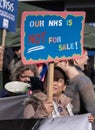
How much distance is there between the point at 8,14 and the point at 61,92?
2.29 metres

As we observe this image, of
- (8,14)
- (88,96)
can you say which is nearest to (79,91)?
(88,96)

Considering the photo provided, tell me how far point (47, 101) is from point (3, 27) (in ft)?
8.46

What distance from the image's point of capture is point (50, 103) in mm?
4004

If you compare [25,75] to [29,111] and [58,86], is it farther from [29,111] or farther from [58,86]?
[29,111]

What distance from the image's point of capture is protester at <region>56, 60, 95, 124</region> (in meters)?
4.90

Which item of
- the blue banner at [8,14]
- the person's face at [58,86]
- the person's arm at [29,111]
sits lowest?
the person's arm at [29,111]

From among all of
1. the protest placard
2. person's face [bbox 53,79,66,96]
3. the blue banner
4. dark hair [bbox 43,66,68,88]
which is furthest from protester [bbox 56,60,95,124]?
the blue banner

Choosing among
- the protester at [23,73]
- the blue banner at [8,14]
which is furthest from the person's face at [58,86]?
the blue banner at [8,14]

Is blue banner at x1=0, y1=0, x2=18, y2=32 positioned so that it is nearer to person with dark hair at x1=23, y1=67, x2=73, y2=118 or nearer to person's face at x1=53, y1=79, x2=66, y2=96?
person with dark hair at x1=23, y1=67, x2=73, y2=118

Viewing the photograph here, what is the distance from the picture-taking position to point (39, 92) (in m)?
4.26

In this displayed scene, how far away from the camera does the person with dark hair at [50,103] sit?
4008mm

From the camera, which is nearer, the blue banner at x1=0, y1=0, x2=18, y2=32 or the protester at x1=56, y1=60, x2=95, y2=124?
the protester at x1=56, y1=60, x2=95, y2=124

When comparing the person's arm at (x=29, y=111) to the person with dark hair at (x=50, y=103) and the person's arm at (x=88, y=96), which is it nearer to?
the person with dark hair at (x=50, y=103)

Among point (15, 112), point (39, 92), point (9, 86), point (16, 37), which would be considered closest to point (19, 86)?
point (9, 86)
